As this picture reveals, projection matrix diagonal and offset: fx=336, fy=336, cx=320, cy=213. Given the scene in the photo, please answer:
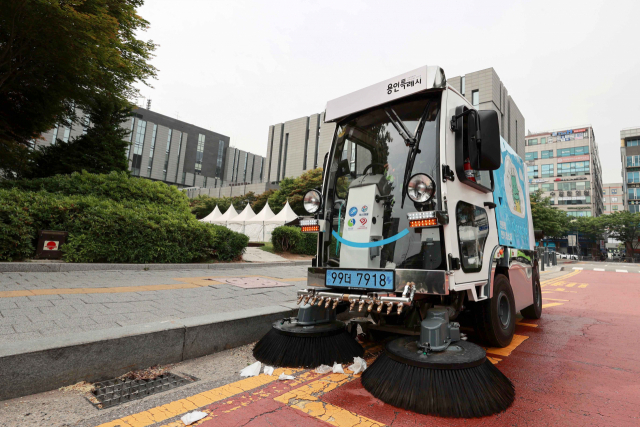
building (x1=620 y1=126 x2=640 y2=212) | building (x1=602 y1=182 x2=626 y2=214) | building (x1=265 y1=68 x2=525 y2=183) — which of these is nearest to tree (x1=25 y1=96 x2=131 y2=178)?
building (x1=265 y1=68 x2=525 y2=183)

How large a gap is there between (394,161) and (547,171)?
3243 inches

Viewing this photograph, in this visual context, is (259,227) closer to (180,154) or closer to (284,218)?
(284,218)

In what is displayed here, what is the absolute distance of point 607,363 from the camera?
3299mm

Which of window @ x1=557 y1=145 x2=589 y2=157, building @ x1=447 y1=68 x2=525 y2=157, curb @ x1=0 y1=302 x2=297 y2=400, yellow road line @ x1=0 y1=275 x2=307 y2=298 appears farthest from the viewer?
window @ x1=557 y1=145 x2=589 y2=157

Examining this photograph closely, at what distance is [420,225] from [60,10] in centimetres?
898

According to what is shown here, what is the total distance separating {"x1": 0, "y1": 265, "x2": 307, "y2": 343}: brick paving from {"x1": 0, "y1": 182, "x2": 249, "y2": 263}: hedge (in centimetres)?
85

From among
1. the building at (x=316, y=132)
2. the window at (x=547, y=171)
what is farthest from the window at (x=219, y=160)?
the window at (x=547, y=171)

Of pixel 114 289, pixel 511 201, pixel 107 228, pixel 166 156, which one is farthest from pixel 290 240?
pixel 166 156

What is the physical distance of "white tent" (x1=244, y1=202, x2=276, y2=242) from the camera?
926 inches

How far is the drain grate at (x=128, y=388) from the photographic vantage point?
7.27 ft

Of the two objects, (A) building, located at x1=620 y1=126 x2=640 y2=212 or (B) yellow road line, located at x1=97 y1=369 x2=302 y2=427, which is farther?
(A) building, located at x1=620 y1=126 x2=640 y2=212

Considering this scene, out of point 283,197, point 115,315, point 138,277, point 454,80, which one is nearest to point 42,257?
point 138,277

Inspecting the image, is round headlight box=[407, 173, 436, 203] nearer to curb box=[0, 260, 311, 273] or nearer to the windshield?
the windshield

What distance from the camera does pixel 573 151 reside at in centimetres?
6762
